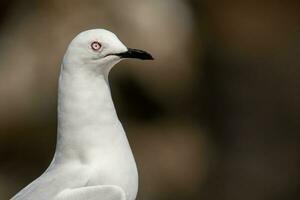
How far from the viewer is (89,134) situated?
307 cm

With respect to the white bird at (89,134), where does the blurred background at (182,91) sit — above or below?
below

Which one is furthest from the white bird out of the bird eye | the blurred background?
the blurred background

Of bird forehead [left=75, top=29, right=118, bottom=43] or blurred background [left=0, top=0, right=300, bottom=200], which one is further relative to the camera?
blurred background [left=0, top=0, right=300, bottom=200]

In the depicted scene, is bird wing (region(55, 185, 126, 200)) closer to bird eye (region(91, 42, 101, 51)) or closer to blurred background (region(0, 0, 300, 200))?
bird eye (region(91, 42, 101, 51))

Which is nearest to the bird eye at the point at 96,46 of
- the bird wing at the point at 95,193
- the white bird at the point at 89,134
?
the white bird at the point at 89,134

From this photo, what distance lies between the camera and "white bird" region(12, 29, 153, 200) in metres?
3.00

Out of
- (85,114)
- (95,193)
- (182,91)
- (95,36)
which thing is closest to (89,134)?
(85,114)

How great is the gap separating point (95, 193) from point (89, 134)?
0.65 feet

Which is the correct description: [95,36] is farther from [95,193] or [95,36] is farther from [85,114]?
[95,193]

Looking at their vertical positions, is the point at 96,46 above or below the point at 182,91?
above

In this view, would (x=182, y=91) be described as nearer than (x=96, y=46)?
No

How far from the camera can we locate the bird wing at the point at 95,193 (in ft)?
9.73

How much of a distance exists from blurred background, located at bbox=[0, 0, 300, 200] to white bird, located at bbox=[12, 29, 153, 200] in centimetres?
303

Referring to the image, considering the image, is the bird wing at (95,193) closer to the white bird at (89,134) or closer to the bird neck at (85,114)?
the white bird at (89,134)
